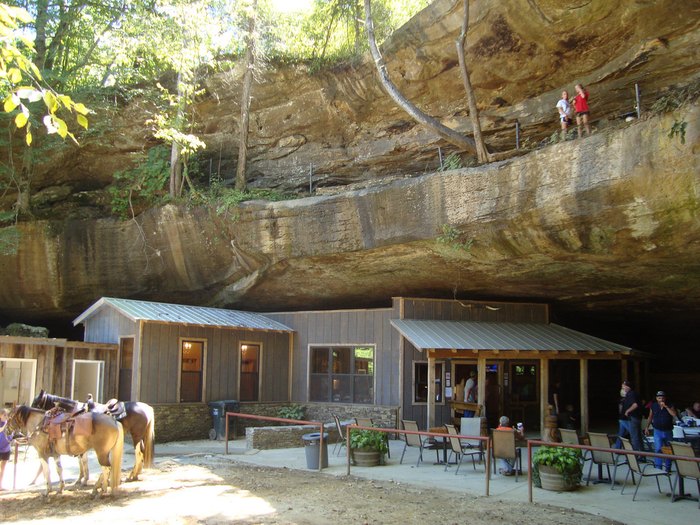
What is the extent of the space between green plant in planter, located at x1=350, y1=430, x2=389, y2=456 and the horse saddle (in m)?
4.86

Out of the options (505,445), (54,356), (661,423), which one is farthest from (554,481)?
(54,356)

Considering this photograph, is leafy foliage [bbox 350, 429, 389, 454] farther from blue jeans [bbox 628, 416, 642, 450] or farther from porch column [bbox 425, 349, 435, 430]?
blue jeans [bbox 628, 416, 642, 450]

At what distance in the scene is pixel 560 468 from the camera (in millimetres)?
9109

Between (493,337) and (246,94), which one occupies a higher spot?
(246,94)

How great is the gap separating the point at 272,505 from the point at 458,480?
11.2 feet

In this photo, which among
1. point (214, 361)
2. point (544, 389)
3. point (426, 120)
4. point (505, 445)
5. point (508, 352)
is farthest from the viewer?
point (214, 361)

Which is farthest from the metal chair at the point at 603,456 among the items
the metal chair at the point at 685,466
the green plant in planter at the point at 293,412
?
the green plant in planter at the point at 293,412

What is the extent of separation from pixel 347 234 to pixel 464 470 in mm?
Answer: 6393

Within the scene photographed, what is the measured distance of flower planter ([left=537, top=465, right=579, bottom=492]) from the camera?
9164 millimetres

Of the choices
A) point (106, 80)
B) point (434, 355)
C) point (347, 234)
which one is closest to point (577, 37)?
point (347, 234)

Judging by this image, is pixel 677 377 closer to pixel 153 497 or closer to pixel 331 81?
pixel 331 81

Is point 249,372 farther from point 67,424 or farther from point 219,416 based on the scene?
point 67,424

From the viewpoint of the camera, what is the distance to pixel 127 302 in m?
15.8

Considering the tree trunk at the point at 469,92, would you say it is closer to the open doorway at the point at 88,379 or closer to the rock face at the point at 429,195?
the rock face at the point at 429,195
